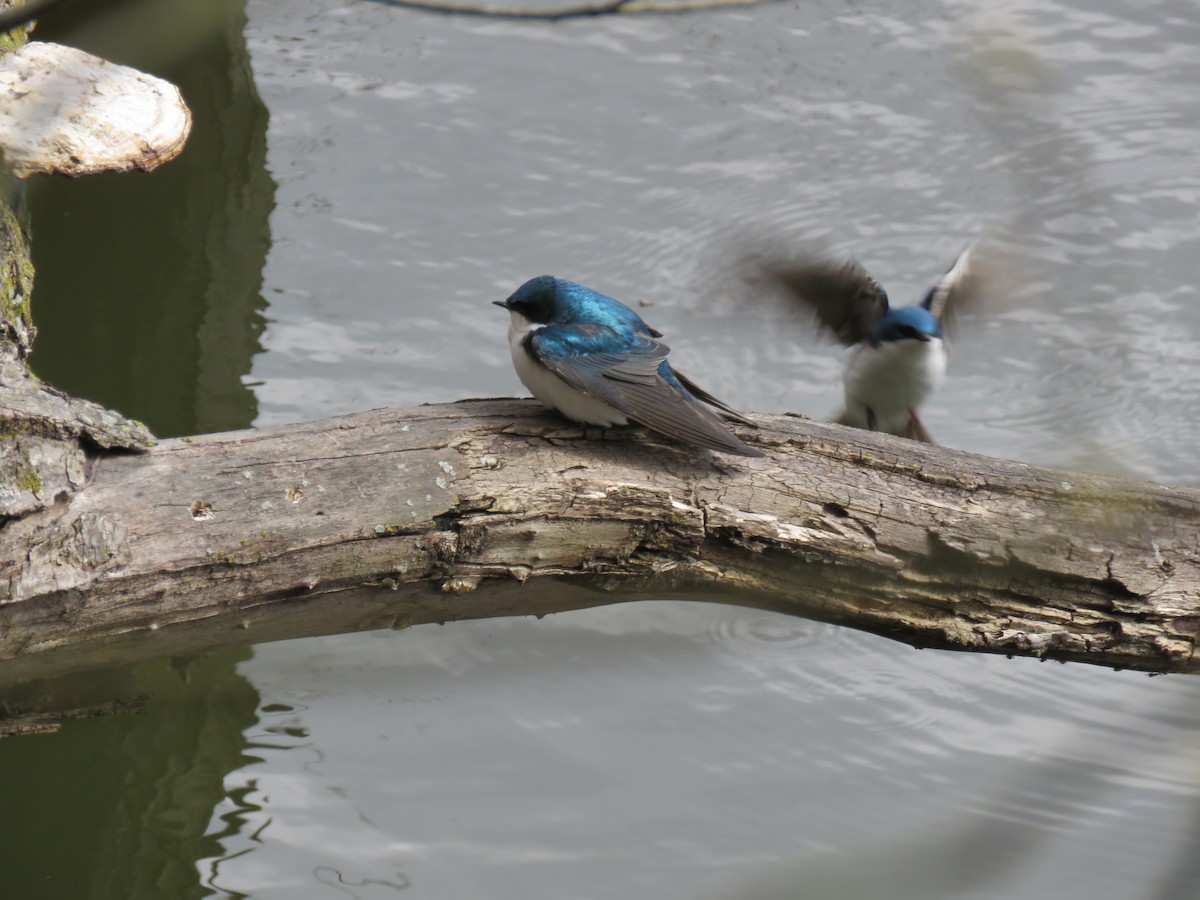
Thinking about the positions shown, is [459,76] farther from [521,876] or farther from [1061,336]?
[521,876]

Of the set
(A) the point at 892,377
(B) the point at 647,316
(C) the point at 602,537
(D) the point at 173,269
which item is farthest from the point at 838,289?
(D) the point at 173,269

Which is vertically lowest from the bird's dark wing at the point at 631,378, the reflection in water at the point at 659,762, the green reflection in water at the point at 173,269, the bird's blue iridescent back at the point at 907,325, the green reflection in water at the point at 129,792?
the green reflection in water at the point at 129,792

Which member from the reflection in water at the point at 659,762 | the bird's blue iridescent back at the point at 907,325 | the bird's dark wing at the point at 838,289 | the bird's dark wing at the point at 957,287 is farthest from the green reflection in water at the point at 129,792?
the bird's dark wing at the point at 957,287

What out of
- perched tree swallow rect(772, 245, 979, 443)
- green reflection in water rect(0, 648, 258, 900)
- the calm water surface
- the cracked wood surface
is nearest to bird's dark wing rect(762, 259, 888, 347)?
perched tree swallow rect(772, 245, 979, 443)

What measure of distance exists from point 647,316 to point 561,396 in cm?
260

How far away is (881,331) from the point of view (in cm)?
336

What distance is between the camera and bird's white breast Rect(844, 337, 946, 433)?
10.8 feet

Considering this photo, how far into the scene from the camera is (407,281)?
195 inches

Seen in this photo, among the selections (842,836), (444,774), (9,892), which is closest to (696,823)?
(842,836)

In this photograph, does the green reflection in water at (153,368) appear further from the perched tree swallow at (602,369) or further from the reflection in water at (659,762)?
the perched tree swallow at (602,369)

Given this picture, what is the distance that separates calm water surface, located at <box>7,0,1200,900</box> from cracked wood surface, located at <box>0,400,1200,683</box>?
24cm

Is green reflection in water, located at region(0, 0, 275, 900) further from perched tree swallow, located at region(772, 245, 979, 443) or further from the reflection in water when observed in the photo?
perched tree swallow, located at region(772, 245, 979, 443)

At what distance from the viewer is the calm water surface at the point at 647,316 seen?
10.3 feet

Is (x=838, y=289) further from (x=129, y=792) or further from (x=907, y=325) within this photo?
(x=129, y=792)
